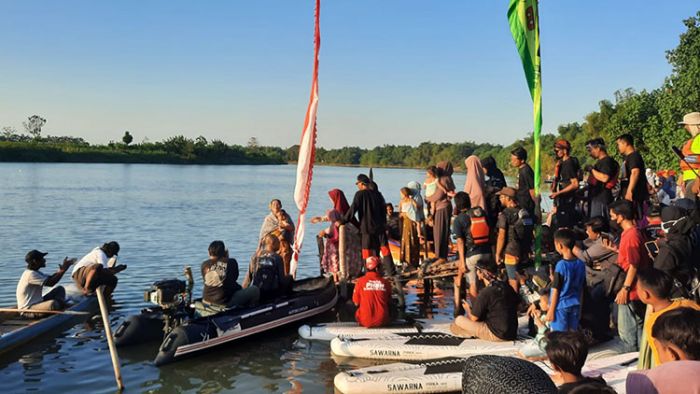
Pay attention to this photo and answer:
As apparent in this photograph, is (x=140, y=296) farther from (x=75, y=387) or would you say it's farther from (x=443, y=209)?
(x=443, y=209)

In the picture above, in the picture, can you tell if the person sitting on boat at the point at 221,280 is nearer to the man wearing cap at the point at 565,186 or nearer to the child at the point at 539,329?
the child at the point at 539,329

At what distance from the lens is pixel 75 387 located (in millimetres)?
8125

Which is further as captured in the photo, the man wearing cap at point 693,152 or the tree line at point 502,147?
the tree line at point 502,147

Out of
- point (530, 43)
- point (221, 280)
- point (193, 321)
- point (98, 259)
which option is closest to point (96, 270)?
point (98, 259)

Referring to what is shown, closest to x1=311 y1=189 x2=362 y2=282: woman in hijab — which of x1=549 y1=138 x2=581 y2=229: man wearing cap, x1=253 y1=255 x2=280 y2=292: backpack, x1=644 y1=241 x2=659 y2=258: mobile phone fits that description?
x1=253 y1=255 x2=280 y2=292: backpack

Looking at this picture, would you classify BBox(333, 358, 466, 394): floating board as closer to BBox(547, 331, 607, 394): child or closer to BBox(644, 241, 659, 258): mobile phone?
BBox(644, 241, 659, 258): mobile phone

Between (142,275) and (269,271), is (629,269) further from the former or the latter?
(142,275)

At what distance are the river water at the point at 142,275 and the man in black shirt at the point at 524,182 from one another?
117 inches

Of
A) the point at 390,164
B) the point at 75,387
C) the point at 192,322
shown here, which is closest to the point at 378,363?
the point at 192,322

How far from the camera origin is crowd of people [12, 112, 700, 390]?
23.0 feet

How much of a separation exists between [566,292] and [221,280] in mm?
5266

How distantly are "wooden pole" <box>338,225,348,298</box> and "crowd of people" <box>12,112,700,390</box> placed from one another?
44 millimetres

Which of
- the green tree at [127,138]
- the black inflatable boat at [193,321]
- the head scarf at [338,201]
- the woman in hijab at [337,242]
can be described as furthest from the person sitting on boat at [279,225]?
the green tree at [127,138]

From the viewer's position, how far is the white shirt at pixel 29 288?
34.0 ft
